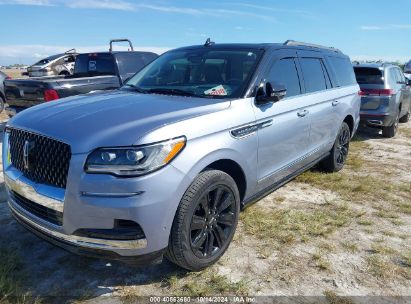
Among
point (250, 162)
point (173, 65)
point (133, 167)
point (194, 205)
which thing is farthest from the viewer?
point (173, 65)

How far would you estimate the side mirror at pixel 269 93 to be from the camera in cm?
348

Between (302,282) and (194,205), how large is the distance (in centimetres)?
113

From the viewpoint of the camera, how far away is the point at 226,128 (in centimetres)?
308

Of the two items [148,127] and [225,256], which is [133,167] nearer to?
[148,127]

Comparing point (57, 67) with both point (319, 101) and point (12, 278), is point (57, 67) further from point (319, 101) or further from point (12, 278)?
point (12, 278)

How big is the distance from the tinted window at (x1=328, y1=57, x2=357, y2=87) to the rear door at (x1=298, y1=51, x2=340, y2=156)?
0.42 metres

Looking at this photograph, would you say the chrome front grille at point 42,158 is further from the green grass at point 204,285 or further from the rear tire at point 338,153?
the rear tire at point 338,153

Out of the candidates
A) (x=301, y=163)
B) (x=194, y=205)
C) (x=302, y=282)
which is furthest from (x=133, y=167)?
(x=301, y=163)

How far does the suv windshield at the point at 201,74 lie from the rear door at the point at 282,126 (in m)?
0.24

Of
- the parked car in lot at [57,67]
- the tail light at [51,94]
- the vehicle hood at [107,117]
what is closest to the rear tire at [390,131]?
the vehicle hood at [107,117]

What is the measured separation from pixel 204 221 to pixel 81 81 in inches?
206

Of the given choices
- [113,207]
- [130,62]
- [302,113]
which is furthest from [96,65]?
[113,207]

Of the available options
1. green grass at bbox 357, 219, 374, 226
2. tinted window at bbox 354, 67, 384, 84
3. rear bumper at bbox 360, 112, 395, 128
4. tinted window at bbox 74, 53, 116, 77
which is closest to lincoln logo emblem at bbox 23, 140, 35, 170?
green grass at bbox 357, 219, 374, 226

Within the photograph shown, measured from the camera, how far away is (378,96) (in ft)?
28.0
